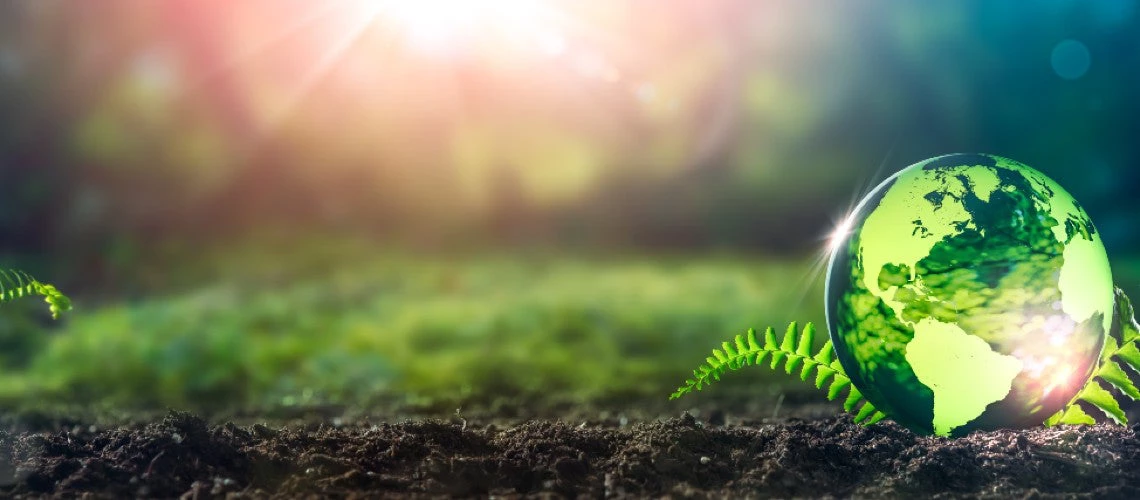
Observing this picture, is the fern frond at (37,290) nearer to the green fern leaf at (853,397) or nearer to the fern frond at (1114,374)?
the green fern leaf at (853,397)

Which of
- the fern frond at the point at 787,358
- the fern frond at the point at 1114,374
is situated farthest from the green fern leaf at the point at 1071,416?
the fern frond at the point at 787,358

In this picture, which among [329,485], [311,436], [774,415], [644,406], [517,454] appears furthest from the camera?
[644,406]

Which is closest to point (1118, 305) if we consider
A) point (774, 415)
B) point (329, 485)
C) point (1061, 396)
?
point (1061, 396)

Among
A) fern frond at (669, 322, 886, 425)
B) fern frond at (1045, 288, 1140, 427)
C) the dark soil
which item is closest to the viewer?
the dark soil

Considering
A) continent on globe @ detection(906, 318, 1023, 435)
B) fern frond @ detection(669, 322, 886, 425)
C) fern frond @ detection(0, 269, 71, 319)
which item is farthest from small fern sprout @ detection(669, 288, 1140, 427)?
fern frond @ detection(0, 269, 71, 319)

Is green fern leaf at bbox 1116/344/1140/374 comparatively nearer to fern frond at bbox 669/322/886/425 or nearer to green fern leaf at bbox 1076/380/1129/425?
green fern leaf at bbox 1076/380/1129/425

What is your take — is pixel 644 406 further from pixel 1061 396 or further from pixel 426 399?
pixel 1061 396

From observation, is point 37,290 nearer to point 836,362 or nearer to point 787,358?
point 787,358
